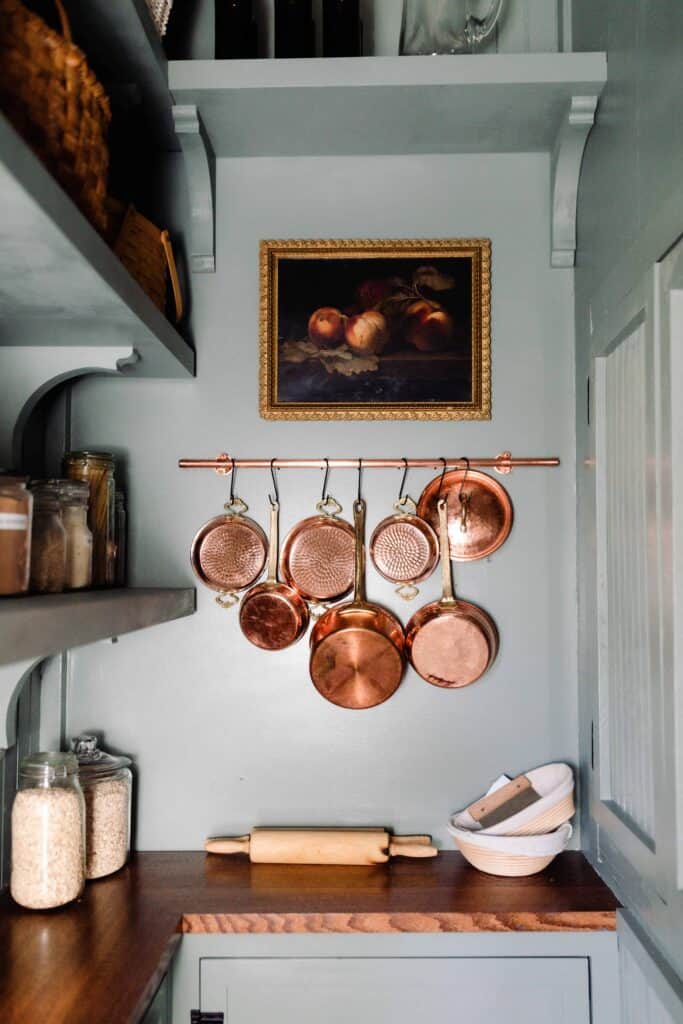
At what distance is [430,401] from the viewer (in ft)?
5.27

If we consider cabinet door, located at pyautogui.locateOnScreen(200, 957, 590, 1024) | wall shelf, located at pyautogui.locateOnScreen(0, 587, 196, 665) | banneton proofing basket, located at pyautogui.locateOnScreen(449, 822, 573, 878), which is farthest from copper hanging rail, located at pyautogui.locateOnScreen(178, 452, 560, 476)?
cabinet door, located at pyautogui.locateOnScreen(200, 957, 590, 1024)

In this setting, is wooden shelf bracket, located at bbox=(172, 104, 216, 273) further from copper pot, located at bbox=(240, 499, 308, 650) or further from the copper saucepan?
copper pot, located at bbox=(240, 499, 308, 650)

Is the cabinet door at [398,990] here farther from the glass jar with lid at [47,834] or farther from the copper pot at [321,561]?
the copper pot at [321,561]

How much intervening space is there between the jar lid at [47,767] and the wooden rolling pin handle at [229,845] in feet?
1.11

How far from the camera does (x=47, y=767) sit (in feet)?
4.22

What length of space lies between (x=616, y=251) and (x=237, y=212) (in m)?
0.70

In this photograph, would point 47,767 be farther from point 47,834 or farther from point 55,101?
point 55,101

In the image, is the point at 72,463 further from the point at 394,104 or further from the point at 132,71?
the point at 394,104

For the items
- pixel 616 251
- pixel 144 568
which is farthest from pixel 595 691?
pixel 144 568

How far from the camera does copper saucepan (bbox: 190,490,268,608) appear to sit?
160 centimetres

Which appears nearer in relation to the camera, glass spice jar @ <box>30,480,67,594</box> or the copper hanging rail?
glass spice jar @ <box>30,480,67,594</box>

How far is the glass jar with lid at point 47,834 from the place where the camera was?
4.10 ft

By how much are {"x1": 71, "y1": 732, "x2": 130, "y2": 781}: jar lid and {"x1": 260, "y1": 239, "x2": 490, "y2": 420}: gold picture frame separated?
25.1 inches

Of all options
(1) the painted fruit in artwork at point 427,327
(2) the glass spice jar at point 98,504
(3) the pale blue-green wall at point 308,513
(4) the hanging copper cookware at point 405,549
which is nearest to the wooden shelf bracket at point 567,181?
(3) the pale blue-green wall at point 308,513
